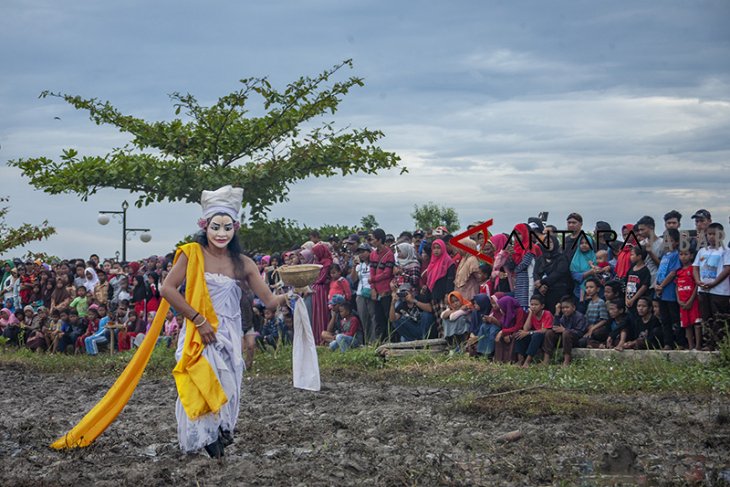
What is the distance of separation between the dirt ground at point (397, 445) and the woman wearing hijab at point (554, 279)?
285 centimetres

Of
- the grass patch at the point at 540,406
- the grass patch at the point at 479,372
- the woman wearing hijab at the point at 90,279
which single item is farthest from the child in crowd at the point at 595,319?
the woman wearing hijab at the point at 90,279

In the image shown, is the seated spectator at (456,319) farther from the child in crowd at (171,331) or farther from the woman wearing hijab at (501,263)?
the child in crowd at (171,331)

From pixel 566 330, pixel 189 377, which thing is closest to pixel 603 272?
pixel 566 330

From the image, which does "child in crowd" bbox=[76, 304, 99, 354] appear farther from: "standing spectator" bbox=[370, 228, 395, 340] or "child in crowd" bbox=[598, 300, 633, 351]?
"child in crowd" bbox=[598, 300, 633, 351]

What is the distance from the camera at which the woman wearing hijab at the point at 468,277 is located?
15.2 meters

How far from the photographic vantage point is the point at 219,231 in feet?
27.2

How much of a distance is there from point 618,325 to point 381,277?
3.96 meters

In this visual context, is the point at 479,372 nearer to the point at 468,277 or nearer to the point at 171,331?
the point at 468,277

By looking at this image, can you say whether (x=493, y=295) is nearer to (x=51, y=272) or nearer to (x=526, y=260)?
(x=526, y=260)

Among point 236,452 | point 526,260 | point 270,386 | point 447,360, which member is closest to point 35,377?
point 270,386

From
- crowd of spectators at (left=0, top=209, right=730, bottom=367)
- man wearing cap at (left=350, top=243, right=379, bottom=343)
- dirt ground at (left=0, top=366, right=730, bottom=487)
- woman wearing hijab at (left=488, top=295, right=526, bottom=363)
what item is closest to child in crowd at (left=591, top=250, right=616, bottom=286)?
crowd of spectators at (left=0, top=209, right=730, bottom=367)

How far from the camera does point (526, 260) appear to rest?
1455 centimetres

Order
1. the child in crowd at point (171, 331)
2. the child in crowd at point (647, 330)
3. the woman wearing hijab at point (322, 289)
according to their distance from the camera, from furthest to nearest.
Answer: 1. the child in crowd at point (171, 331)
2. the woman wearing hijab at point (322, 289)
3. the child in crowd at point (647, 330)

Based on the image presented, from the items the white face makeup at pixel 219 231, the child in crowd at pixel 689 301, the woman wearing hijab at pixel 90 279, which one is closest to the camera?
the white face makeup at pixel 219 231
